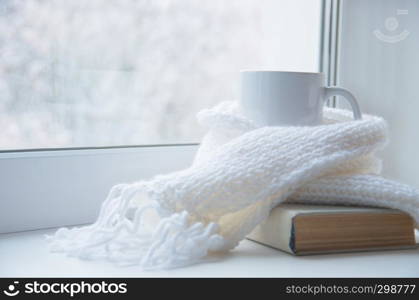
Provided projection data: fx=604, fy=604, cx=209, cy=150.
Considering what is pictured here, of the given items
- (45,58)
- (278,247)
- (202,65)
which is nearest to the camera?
(278,247)

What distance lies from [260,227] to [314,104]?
0.18 metres

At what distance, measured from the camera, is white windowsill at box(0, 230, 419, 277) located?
60 centimetres

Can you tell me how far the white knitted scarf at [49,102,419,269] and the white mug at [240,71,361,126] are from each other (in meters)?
0.05

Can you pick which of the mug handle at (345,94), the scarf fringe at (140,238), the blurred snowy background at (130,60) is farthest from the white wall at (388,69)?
the scarf fringe at (140,238)

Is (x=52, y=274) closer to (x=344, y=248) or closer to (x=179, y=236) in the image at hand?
(x=179, y=236)

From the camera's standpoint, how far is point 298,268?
2.06 ft

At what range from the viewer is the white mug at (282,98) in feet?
2.51

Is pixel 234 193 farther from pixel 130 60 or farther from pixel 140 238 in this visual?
pixel 130 60

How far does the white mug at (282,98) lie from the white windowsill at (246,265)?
0.17 m

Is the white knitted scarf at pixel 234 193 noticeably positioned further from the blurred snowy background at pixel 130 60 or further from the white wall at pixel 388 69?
the white wall at pixel 388 69

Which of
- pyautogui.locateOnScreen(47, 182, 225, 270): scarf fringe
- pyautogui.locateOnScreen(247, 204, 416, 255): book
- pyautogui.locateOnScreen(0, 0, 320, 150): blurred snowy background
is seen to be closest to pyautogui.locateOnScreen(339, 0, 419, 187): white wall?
pyautogui.locateOnScreen(0, 0, 320, 150): blurred snowy background

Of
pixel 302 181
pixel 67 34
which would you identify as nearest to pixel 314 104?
pixel 302 181

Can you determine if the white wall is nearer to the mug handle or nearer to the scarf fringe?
the mug handle

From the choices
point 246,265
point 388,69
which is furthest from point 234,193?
point 388,69
